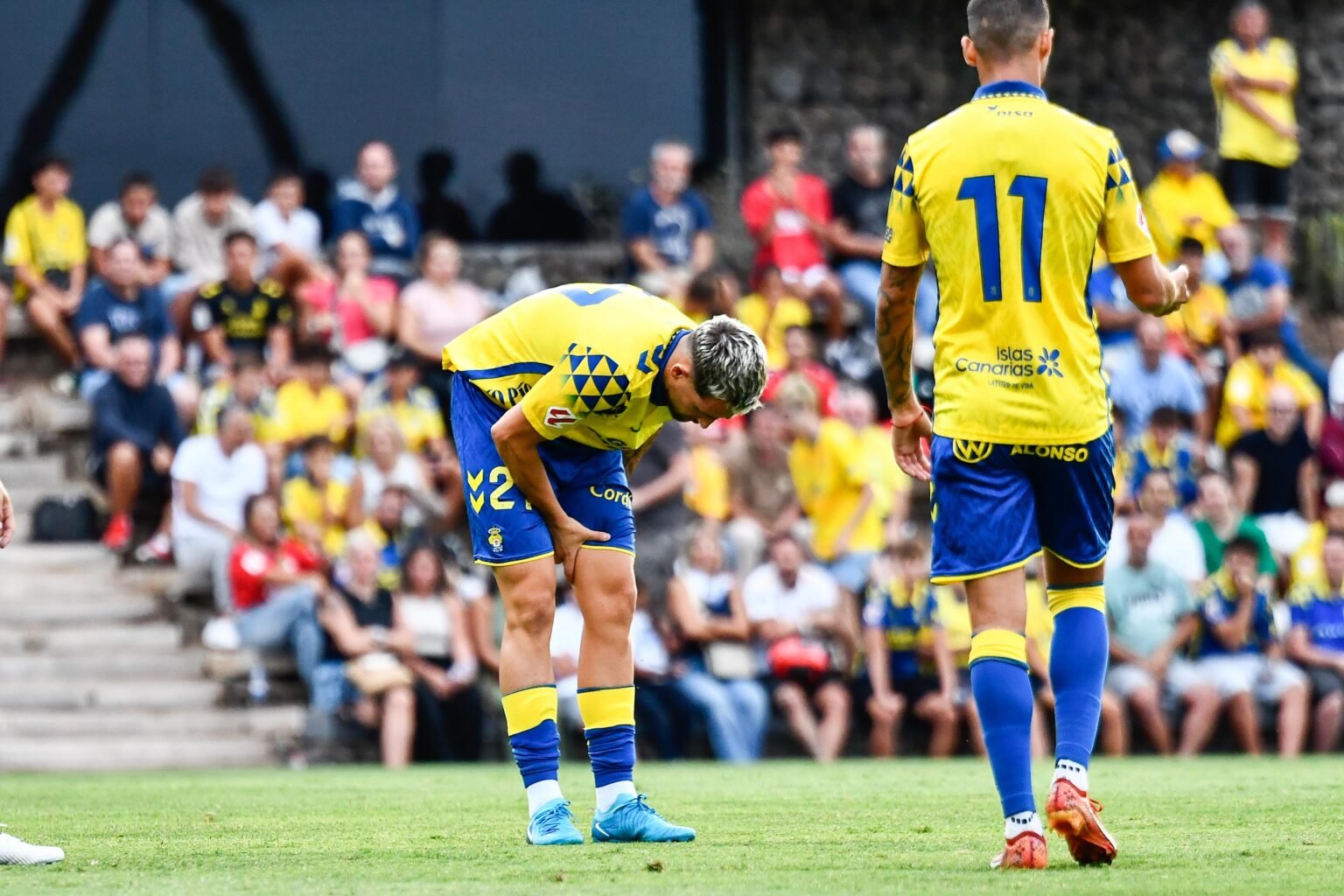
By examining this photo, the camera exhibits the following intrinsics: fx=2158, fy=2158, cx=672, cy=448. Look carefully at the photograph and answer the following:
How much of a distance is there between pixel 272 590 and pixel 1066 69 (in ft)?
34.4

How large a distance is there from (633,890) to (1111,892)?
1.14 metres

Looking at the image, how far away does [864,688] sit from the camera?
1340 centimetres

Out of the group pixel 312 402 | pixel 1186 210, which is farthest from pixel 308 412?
pixel 1186 210

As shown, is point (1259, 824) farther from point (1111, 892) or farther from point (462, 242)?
point (462, 242)

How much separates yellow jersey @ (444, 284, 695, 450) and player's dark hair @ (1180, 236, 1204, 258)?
9809mm

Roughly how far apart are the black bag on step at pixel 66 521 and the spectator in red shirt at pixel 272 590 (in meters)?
1.73

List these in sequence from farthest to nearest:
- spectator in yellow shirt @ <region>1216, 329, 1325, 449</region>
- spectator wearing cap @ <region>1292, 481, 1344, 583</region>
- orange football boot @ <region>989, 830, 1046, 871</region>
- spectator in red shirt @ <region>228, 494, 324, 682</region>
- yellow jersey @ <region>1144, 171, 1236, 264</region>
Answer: yellow jersey @ <region>1144, 171, 1236, 264</region>
spectator in yellow shirt @ <region>1216, 329, 1325, 449</region>
spectator wearing cap @ <region>1292, 481, 1344, 583</region>
spectator in red shirt @ <region>228, 494, 324, 682</region>
orange football boot @ <region>989, 830, 1046, 871</region>

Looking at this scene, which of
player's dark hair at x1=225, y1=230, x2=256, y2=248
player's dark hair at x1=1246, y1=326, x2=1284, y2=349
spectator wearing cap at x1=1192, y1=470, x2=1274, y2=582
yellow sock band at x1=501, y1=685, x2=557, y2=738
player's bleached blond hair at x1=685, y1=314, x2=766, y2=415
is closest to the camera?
player's bleached blond hair at x1=685, y1=314, x2=766, y2=415

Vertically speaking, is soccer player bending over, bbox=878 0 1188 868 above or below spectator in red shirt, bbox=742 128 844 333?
below

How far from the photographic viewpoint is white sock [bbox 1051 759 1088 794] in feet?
19.0

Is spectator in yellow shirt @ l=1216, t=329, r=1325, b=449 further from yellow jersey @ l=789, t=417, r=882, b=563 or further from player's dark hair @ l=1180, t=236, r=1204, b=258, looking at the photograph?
yellow jersey @ l=789, t=417, r=882, b=563

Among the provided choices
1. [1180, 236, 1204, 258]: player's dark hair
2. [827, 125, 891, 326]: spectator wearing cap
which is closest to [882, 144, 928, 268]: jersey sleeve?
[827, 125, 891, 326]: spectator wearing cap

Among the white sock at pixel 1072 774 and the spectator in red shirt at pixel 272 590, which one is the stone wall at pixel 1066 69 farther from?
the white sock at pixel 1072 774

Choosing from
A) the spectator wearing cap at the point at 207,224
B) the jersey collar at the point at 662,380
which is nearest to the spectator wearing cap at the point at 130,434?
the spectator wearing cap at the point at 207,224
